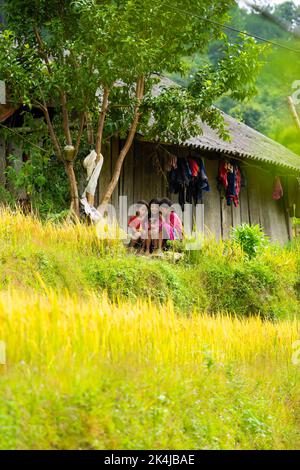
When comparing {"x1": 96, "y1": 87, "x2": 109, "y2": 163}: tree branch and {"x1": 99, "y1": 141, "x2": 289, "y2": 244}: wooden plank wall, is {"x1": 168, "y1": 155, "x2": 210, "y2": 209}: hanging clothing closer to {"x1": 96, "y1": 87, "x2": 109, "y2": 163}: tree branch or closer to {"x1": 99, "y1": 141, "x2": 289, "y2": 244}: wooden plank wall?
{"x1": 99, "y1": 141, "x2": 289, "y2": 244}: wooden plank wall

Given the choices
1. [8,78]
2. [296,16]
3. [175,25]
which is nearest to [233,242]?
[175,25]

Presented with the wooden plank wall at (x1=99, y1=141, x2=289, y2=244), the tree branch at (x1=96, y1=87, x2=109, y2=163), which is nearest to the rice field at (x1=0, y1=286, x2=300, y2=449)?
the wooden plank wall at (x1=99, y1=141, x2=289, y2=244)

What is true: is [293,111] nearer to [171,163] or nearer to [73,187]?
[73,187]

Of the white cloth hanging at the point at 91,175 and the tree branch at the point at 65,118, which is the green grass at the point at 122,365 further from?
the tree branch at the point at 65,118

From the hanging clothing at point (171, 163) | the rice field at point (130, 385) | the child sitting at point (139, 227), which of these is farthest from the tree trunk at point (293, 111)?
the hanging clothing at point (171, 163)

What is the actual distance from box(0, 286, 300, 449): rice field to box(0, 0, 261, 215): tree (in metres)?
4.90

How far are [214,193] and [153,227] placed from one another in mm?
4244

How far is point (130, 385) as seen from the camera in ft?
14.9

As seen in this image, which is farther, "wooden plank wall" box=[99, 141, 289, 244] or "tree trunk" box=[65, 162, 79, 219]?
"wooden plank wall" box=[99, 141, 289, 244]

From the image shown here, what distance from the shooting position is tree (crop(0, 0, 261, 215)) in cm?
1008

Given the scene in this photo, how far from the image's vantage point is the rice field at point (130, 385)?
3.99 meters

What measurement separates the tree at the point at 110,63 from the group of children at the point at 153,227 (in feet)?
2.04
